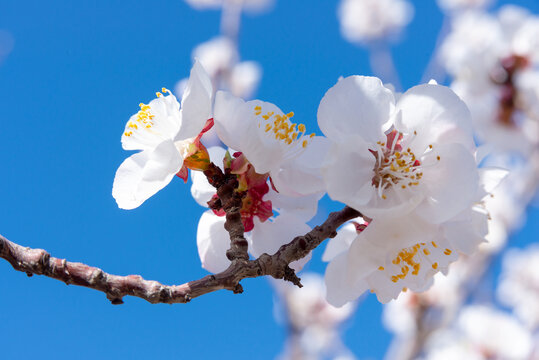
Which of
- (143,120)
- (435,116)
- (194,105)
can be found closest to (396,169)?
(435,116)

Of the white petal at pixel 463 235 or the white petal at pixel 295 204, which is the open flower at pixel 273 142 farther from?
the white petal at pixel 463 235

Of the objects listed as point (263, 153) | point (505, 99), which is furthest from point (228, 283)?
point (505, 99)

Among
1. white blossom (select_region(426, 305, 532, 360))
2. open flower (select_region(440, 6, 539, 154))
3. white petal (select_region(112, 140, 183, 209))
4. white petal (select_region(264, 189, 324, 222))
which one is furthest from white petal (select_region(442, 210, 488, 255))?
white blossom (select_region(426, 305, 532, 360))

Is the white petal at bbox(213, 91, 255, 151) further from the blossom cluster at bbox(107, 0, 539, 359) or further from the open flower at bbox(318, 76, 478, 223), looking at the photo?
the open flower at bbox(318, 76, 478, 223)

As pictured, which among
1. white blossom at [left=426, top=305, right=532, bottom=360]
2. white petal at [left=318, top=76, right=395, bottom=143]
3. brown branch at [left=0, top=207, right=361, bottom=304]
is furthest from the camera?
white blossom at [left=426, top=305, right=532, bottom=360]

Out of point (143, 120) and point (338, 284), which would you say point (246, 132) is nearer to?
point (143, 120)

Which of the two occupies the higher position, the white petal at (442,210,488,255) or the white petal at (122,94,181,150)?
the white petal at (122,94,181,150)

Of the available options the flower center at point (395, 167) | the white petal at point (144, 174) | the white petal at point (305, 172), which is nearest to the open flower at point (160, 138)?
the white petal at point (144, 174)
